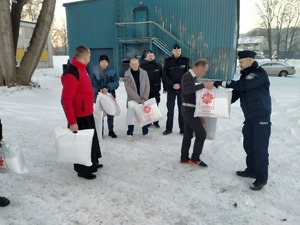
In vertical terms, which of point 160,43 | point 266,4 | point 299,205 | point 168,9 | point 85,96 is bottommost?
point 299,205

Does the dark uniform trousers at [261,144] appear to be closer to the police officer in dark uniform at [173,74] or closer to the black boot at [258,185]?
the black boot at [258,185]

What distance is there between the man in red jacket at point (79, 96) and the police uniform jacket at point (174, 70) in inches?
88.5

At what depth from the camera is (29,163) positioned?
3.98m

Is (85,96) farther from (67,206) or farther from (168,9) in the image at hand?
(168,9)

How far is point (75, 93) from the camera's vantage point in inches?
128

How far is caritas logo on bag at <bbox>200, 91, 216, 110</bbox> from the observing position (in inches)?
147

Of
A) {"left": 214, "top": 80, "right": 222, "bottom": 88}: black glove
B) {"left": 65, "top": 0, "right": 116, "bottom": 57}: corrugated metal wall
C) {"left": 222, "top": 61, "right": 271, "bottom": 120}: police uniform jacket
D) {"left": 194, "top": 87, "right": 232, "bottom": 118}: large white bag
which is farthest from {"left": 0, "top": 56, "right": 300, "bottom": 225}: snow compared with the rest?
{"left": 65, "top": 0, "right": 116, "bottom": 57}: corrugated metal wall

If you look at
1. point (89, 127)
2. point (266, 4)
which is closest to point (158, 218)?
point (89, 127)

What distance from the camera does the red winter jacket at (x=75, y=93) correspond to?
10.4ft

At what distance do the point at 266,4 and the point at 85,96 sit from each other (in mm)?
46204

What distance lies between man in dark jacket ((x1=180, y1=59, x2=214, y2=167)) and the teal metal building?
1062 cm

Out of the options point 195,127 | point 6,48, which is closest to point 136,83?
point 195,127

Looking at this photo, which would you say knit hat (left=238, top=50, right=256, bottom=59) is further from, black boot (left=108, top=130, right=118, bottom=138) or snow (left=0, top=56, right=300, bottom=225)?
black boot (left=108, top=130, right=118, bottom=138)

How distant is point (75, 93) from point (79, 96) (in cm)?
7
